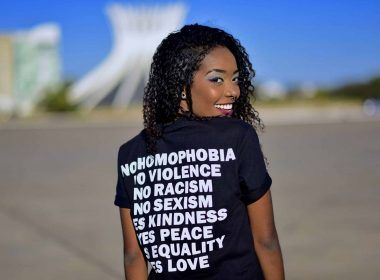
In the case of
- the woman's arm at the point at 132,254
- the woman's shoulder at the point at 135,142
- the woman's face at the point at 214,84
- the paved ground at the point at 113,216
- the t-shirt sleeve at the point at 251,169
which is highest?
the paved ground at the point at 113,216

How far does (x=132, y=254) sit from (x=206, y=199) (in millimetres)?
317

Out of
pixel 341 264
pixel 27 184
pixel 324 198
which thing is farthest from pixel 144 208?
pixel 27 184

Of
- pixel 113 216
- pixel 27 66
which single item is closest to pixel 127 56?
pixel 27 66

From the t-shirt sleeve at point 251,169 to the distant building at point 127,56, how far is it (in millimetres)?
68684

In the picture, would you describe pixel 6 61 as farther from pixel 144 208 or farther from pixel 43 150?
pixel 144 208

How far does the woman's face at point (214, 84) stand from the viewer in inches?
78.2

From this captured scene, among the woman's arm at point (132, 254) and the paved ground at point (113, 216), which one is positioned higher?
the paved ground at point (113, 216)

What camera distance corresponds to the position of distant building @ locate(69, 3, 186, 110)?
72.0 metres

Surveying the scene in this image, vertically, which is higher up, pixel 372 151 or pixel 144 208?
pixel 372 151

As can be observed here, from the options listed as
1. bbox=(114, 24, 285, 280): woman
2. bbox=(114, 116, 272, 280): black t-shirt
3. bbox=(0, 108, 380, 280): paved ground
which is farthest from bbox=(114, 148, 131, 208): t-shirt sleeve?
bbox=(0, 108, 380, 280): paved ground

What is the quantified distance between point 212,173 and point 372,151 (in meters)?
14.6

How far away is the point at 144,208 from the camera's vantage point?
1.98m

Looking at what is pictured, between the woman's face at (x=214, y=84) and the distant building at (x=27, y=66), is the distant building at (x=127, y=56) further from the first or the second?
the woman's face at (x=214, y=84)

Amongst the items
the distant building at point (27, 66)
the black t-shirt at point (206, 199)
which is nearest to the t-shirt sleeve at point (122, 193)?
the black t-shirt at point (206, 199)
